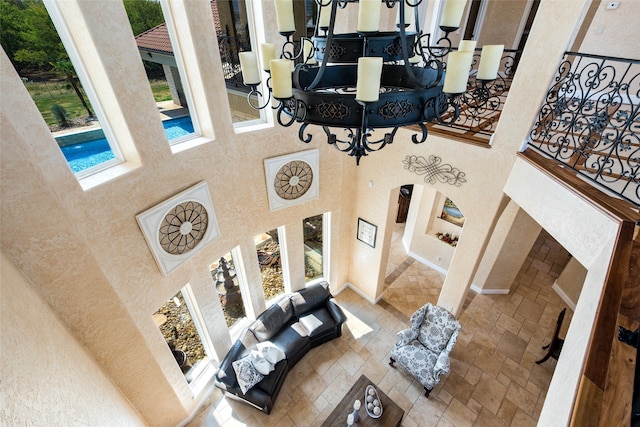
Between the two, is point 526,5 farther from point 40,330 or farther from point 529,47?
point 40,330

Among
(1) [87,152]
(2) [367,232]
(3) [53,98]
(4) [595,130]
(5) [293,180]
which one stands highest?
(3) [53,98]

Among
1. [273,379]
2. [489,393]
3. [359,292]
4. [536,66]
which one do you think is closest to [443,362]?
[489,393]

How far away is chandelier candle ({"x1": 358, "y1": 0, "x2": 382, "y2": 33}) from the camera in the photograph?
1.19 meters

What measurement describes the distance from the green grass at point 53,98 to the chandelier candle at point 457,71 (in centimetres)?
298

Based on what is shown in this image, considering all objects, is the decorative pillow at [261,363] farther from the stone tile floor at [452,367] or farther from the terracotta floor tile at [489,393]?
the terracotta floor tile at [489,393]

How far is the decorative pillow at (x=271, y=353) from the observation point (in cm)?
433

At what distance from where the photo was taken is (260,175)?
4.03 meters

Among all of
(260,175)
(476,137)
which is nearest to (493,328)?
(476,137)

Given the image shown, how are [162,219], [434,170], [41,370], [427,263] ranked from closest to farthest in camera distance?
[41,370] → [162,219] → [434,170] → [427,263]

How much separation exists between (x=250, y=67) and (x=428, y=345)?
477 cm

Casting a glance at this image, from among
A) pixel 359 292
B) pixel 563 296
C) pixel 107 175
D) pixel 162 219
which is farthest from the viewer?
pixel 359 292

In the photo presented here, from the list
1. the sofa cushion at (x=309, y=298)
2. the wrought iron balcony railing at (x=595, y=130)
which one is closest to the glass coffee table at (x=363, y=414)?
the sofa cushion at (x=309, y=298)

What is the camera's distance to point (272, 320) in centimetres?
493

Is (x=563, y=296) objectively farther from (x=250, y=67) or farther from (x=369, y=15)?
(x=250, y=67)
